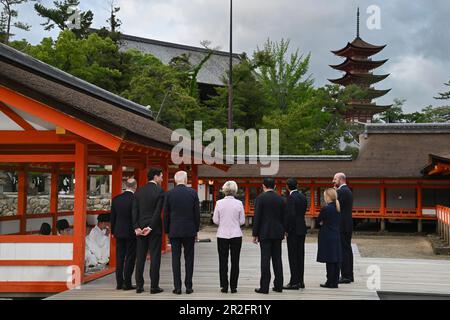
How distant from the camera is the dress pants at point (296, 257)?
28.3 feet

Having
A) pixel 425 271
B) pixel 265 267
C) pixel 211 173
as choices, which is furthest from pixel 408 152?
pixel 265 267

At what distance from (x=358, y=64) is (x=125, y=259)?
47579 mm

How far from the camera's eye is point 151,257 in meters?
8.20

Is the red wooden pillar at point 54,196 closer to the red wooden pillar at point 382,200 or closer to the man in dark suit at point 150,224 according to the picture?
the man in dark suit at point 150,224

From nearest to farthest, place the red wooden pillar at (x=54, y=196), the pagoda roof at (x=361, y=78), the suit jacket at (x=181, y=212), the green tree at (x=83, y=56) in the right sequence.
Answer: the suit jacket at (x=181, y=212)
the red wooden pillar at (x=54, y=196)
the green tree at (x=83, y=56)
the pagoda roof at (x=361, y=78)

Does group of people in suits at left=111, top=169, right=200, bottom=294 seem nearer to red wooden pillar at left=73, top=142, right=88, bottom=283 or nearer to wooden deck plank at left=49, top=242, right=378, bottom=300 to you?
wooden deck plank at left=49, top=242, right=378, bottom=300

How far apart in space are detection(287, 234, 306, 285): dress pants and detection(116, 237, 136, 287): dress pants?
237 cm

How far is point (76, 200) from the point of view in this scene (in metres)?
8.59

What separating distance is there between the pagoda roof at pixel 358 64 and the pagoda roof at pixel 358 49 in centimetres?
82

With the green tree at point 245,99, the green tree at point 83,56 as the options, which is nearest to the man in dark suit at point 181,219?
the green tree at point 83,56

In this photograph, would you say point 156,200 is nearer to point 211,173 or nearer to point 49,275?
point 49,275

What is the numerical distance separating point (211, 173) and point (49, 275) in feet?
71.3

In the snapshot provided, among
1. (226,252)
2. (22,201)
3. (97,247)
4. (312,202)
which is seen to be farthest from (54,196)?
(312,202)

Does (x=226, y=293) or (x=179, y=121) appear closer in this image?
(x=226, y=293)
